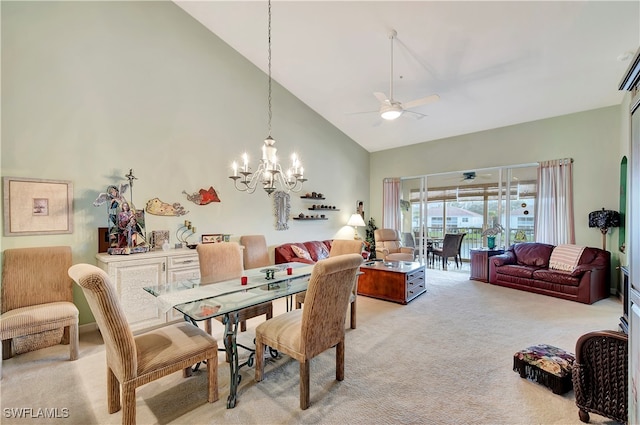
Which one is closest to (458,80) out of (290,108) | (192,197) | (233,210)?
(290,108)

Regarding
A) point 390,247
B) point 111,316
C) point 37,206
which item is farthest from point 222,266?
point 390,247

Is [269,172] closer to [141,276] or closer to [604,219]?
[141,276]

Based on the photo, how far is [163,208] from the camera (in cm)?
390

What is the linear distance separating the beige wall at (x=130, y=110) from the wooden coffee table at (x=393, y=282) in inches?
73.7

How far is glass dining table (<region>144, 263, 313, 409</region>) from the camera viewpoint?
6.48 ft

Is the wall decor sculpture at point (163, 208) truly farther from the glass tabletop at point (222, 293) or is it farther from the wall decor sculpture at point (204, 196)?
the glass tabletop at point (222, 293)

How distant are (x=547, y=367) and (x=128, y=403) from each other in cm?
293

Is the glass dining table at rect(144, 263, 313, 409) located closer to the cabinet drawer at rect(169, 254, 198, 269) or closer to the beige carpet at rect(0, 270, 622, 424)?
the beige carpet at rect(0, 270, 622, 424)

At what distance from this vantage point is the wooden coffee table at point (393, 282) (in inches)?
167

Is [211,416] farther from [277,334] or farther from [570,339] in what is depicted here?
[570,339]

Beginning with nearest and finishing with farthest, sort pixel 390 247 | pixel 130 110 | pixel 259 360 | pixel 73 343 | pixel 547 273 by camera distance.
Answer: pixel 259 360, pixel 73 343, pixel 130 110, pixel 547 273, pixel 390 247

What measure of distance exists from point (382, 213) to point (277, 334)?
232 inches

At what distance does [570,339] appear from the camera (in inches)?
119
